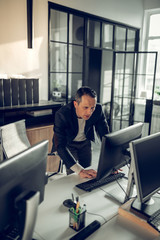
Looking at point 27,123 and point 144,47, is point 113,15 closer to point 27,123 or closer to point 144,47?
point 144,47

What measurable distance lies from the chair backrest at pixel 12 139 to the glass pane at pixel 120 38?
10.6 feet

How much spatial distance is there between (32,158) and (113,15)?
13.9 ft

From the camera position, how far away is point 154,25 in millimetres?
5367

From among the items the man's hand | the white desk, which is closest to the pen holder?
the white desk

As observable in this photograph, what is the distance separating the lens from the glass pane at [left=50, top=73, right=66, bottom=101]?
3641 millimetres

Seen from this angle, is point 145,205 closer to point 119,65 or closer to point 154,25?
point 119,65

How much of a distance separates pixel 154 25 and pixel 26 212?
5480mm

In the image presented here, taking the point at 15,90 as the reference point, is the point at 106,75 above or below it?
above

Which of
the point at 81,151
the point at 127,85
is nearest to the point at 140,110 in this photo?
the point at 127,85

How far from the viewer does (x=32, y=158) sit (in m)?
1.04

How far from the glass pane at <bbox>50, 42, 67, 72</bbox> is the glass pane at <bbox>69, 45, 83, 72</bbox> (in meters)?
0.14

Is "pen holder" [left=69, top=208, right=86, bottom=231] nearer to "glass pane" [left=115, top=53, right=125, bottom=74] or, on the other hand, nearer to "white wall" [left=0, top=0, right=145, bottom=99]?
"white wall" [left=0, top=0, right=145, bottom=99]

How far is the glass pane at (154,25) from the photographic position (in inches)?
209

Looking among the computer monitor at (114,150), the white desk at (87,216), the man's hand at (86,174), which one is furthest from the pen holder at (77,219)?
the man's hand at (86,174)
